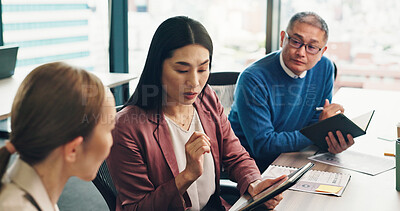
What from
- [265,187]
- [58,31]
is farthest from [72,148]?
[58,31]

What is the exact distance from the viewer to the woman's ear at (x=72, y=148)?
0.95m

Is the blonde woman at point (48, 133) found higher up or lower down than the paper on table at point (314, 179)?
higher up

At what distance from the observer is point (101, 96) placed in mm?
992

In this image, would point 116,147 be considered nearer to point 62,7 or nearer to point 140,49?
point 62,7

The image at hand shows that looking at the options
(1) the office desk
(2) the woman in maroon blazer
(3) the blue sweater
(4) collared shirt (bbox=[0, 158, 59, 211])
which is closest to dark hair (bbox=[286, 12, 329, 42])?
(3) the blue sweater

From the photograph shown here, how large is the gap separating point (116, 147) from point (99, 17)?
122 inches

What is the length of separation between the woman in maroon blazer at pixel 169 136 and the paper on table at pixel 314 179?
10cm

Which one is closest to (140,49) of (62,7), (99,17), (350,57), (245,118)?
(99,17)

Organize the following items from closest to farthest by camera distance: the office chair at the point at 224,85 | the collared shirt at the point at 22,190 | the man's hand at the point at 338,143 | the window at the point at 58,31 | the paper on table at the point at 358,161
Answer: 1. the collared shirt at the point at 22,190
2. the paper on table at the point at 358,161
3. the man's hand at the point at 338,143
4. the office chair at the point at 224,85
5. the window at the point at 58,31

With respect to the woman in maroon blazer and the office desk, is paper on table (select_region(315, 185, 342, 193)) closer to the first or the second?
the woman in maroon blazer

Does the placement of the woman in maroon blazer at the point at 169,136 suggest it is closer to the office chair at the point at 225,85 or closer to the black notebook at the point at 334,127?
the black notebook at the point at 334,127

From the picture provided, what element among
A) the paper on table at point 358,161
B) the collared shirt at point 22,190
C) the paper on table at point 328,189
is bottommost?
the paper on table at point 358,161

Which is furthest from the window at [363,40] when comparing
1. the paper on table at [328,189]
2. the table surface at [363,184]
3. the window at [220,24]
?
the paper on table at [328,189]

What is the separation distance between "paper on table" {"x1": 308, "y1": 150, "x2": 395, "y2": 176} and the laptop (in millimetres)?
2220
